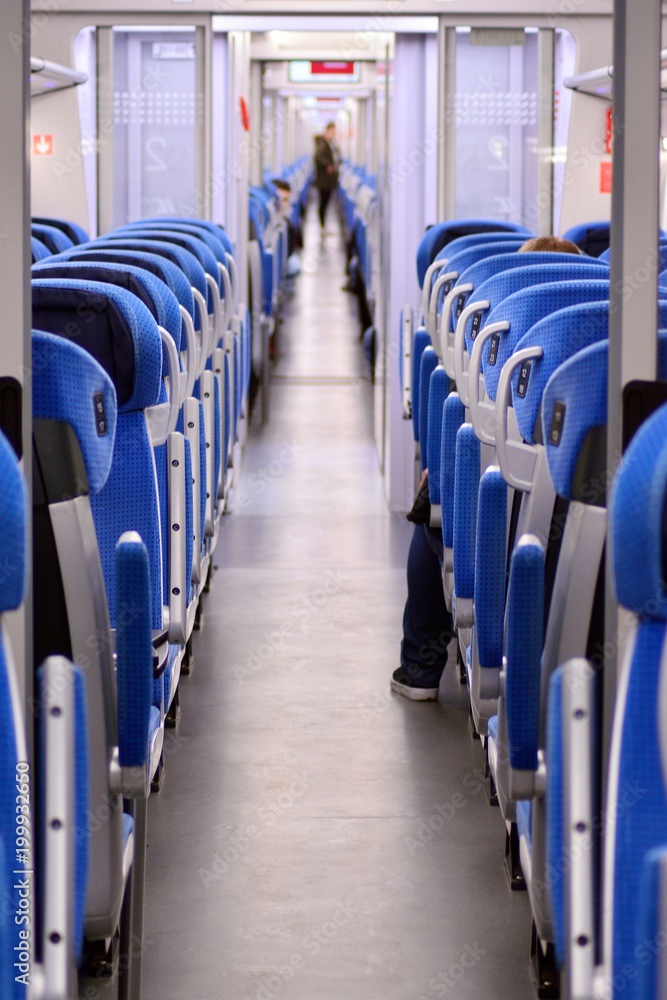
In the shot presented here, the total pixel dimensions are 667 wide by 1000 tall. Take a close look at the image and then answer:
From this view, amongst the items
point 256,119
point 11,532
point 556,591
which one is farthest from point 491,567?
point 256,119

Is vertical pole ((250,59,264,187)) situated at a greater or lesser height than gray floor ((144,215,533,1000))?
greater

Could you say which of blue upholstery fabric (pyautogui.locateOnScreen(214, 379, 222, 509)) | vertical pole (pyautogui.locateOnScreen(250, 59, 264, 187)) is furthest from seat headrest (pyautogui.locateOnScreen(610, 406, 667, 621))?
vertical pole (pyautogui.locateOnScreen(250, 59, 264, 187))

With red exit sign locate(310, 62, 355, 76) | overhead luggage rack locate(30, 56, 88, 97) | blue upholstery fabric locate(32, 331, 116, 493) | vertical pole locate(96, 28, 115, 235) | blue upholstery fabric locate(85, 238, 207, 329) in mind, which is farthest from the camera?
red exit sign locate(310, 62, 355, 76)

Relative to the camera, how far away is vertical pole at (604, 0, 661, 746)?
2004mm

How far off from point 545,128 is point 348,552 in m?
2.64

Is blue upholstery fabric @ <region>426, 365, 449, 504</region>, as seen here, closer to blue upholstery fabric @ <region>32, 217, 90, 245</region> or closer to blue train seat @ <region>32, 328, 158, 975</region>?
blue train seat @ <region>32, 328, 158, 975</region>

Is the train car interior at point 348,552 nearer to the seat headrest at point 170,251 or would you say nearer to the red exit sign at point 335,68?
the seat headrest at point 170,251

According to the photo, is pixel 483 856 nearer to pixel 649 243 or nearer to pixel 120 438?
pixel 120 438

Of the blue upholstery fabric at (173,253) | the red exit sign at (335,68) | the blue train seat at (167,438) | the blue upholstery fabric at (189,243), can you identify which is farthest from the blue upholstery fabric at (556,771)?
the red exit sign at (335,68)

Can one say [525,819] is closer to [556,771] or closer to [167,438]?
[556,771]

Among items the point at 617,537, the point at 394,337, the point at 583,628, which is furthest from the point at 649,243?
the point at 394,337

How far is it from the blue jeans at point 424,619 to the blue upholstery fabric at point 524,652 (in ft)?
7.28

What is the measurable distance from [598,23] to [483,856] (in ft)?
17.1

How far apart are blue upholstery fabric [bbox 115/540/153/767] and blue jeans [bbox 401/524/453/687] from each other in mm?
2313
